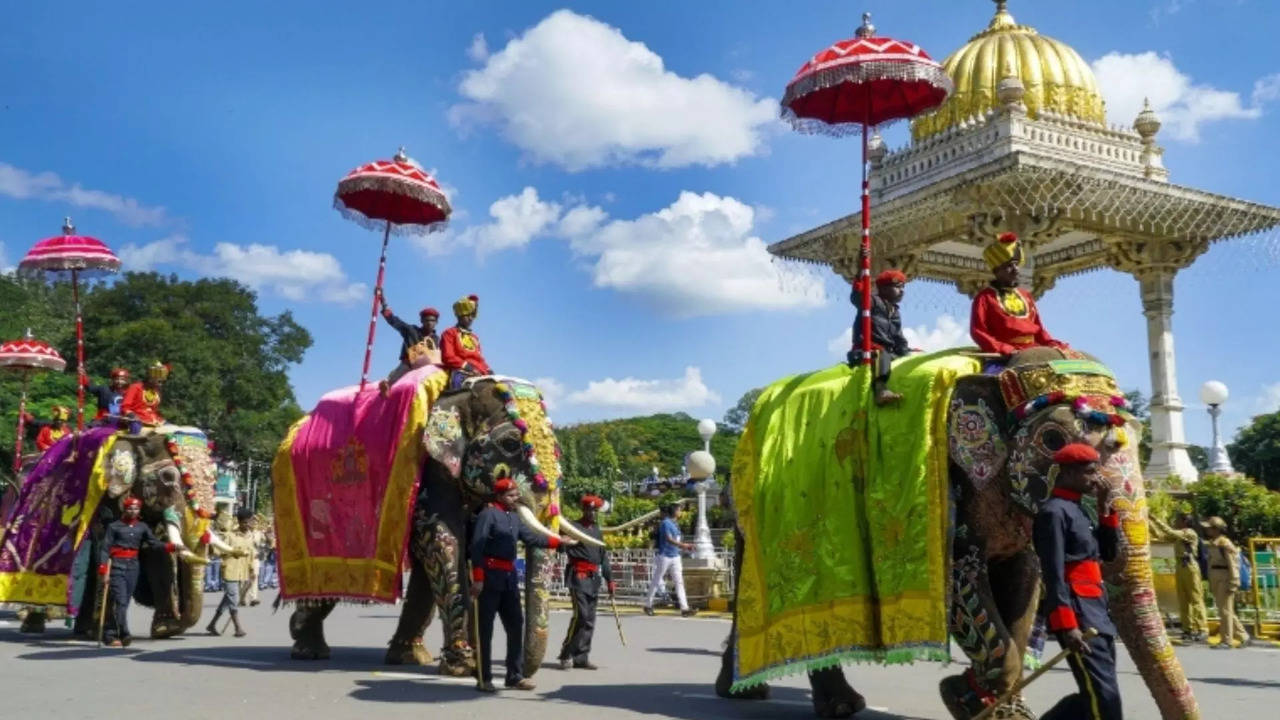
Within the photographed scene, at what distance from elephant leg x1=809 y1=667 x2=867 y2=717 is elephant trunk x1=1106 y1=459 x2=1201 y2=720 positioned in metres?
2.07

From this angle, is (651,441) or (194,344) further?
(651,441)

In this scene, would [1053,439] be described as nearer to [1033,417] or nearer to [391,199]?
[1033,417]

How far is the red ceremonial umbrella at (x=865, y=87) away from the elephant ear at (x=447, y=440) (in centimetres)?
344

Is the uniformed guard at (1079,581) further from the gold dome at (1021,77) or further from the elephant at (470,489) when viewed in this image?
the gold dome at (1021,77)

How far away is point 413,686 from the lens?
8.66 m

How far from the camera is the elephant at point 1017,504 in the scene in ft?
19.0

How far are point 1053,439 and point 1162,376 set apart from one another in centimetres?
1838

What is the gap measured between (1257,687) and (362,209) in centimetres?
943

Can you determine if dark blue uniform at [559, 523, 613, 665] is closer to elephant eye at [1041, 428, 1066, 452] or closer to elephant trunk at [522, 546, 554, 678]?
elephant trunk at [522, 546, 554, 678]

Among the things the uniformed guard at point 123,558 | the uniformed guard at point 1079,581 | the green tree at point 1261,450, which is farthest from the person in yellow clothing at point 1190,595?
the green tree at point 1261,450

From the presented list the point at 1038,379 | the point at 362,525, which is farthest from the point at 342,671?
the point at 1038,379


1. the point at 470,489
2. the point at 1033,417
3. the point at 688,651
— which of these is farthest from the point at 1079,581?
the point at 688,651

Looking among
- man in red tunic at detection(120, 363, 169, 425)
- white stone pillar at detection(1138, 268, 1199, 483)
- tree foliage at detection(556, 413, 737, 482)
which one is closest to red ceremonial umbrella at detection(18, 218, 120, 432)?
man in red tunic at detection(120, 363, 169, 425)

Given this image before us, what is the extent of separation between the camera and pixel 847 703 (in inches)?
291
